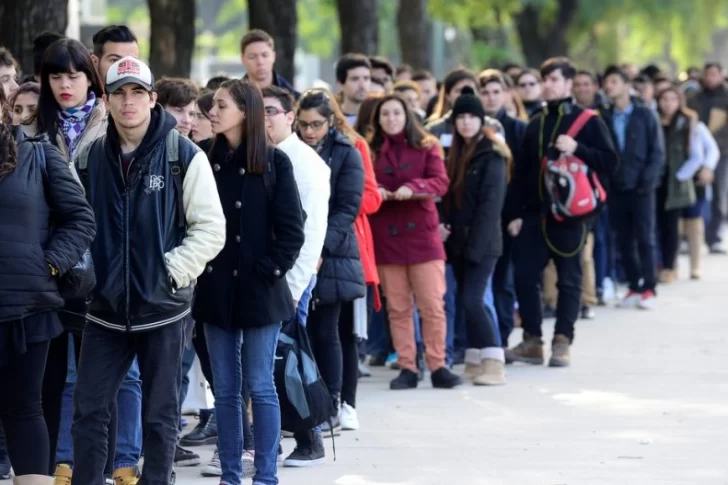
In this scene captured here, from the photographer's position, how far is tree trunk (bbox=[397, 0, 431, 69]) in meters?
26.3

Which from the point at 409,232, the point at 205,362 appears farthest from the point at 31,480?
the point at 409,232

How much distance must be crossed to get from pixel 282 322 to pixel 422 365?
4.18 m

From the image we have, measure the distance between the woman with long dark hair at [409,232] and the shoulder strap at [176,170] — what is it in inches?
162

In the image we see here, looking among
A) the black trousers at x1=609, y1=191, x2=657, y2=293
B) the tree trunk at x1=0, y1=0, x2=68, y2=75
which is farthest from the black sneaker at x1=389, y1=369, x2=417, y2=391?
the black trousers at x1=609, y1=191, x2=657, y2=293

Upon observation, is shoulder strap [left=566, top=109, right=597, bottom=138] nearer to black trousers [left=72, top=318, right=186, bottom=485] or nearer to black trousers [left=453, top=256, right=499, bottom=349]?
black trousers [left=453, top=256, right=499, bottom=349]

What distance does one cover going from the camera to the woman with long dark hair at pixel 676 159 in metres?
18.3

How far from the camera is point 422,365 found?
12.7 m

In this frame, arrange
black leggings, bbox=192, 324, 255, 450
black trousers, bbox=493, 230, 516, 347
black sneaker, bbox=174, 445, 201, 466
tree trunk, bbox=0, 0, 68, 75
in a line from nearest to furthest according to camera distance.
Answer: black leggings, bbox=192, 324, 255, 450
black sneaker, bbox=174, 445, 201, 466
tree trunk, bbox=0, 0, 68, 75
black trousers, bbox=493, 230, 516, 347

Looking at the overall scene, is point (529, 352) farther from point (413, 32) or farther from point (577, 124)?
point (413, 32)

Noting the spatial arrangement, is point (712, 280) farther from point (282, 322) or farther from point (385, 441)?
point (282, 322)

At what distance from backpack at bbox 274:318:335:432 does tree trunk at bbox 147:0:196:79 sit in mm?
9951

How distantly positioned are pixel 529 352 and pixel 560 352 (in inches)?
10.7

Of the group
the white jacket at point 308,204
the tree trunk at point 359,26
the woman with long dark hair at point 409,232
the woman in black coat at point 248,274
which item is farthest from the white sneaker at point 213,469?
the tree trunk at point 359,26

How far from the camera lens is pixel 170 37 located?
60.5 ft
